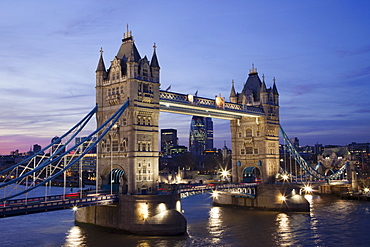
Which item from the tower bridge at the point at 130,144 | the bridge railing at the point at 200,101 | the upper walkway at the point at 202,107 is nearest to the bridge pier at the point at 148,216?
the tower bridge at the point at 130,144

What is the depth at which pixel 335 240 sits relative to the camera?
43.8 meters

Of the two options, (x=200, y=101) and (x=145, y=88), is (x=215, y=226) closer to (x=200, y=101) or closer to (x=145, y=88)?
(x=200, y=101)

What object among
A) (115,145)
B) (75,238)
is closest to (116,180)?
(115,145)

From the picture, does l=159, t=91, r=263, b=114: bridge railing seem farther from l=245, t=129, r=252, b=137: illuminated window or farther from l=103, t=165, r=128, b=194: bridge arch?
l=103, t=165, r=128, b=194: bridge arch

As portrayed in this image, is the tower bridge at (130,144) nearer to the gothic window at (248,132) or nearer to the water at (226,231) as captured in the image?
the water at (226,231)

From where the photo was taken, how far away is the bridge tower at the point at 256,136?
Answer: 70.4 meters

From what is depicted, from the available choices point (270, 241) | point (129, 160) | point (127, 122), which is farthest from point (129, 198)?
point (270, 241)

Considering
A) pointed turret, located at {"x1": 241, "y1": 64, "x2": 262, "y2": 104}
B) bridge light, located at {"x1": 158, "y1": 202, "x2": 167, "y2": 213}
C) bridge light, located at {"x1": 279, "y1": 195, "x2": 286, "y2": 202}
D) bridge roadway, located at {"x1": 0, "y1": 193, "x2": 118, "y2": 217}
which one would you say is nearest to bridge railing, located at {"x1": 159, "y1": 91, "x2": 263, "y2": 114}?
pointed turret, located at {"x1": 241, "y1": 64, "x2": 262, "y2": 104}

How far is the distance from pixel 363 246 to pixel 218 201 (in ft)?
115

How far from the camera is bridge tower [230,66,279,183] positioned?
7038cm

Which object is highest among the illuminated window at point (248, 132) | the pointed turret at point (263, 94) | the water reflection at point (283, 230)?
the pointed turret at point (263, 94)

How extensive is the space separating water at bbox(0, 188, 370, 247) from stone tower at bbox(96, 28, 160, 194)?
712 centimetres

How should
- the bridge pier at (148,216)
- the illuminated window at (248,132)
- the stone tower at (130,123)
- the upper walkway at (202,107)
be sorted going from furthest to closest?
the illuminated window at (248,132), the upper walkway at (202,107), the stone tower at (130,123), the bridge pier at (148,216)

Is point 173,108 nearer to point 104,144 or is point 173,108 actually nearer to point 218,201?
point 104,144
